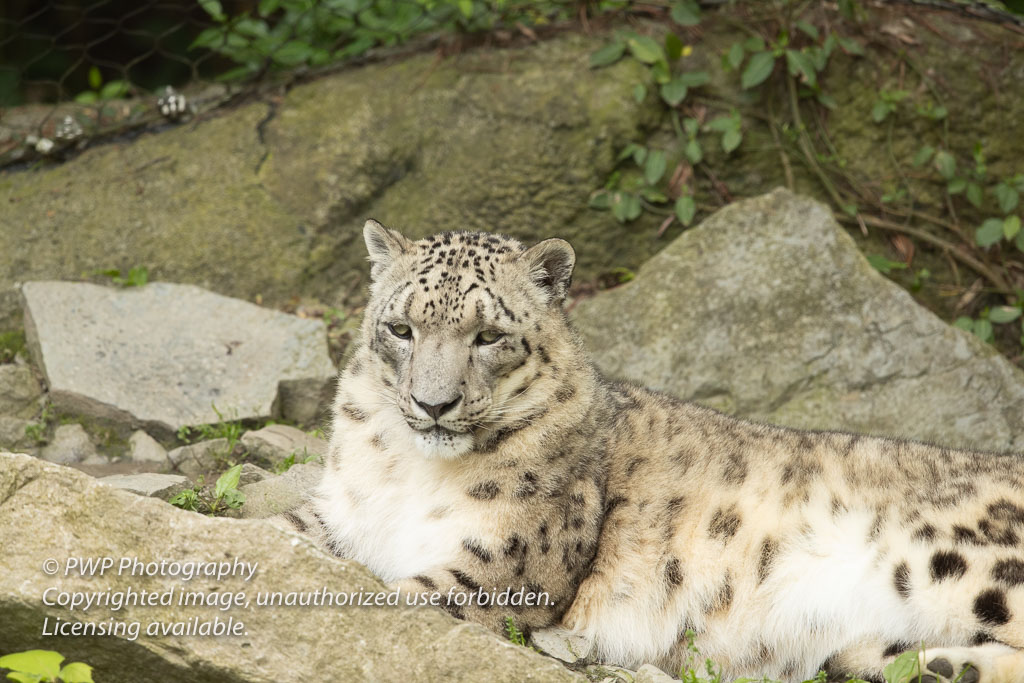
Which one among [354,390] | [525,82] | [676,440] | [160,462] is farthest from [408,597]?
[525,82]

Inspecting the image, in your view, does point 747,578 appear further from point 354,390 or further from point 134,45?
point 134,45

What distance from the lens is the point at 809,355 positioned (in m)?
6.72

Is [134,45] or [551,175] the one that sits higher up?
[134,45]

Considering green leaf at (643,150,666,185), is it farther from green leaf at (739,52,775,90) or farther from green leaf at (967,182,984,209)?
green leaf at (967,182,984,209)

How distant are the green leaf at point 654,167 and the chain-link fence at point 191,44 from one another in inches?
50.1

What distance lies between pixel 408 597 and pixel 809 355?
12.5 ft

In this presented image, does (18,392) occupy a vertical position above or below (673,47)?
below

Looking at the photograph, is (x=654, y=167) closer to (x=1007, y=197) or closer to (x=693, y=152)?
(x=693, y=152)

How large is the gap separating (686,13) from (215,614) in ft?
19.3

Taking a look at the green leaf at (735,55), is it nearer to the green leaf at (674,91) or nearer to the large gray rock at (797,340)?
the green leaf at (674,91)

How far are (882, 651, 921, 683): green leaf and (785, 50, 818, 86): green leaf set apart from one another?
15.8ft

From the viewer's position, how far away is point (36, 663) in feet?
9.74

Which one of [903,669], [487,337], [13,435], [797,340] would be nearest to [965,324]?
[797,340]

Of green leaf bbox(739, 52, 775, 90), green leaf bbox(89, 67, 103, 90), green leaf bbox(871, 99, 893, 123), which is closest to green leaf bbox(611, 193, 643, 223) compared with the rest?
green leaf bbox(739, 52, 775, 90)
